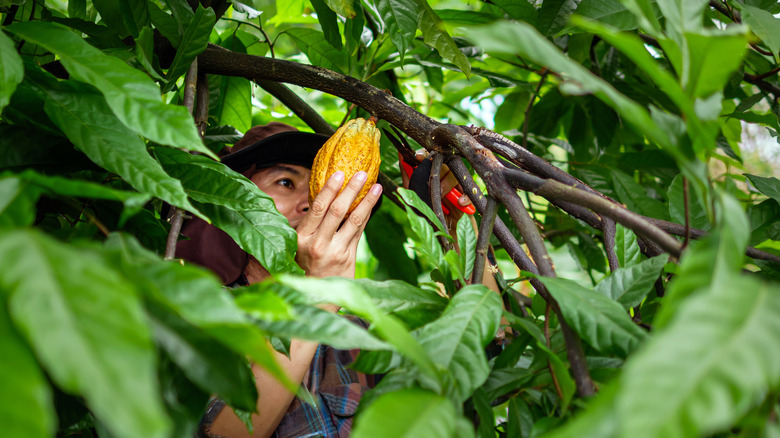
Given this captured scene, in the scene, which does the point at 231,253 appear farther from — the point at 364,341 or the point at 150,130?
the point at 364,341

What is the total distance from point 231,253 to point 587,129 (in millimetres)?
1081

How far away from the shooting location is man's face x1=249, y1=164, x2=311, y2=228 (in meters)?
1.36

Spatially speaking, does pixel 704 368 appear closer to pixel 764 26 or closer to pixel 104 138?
pixel 104 138

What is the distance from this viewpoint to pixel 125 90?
1.71 ft

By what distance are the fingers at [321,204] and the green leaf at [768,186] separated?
70cm

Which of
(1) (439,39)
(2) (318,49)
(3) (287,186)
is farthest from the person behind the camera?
(3) (287,186)

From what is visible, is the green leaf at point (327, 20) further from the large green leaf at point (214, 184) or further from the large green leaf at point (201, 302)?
the large green leaf at point (201, 302)

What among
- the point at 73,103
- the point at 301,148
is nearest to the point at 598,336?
the point at 73,103

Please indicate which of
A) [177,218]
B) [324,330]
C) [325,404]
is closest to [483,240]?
[324,330]

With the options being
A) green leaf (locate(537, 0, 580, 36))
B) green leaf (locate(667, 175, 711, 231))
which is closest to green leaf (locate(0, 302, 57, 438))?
green leaf (locate(667, 175, 711, 231))

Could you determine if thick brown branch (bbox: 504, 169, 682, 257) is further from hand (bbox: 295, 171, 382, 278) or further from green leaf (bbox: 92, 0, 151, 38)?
green leaf (bbox: 92, 0, 151, 38)

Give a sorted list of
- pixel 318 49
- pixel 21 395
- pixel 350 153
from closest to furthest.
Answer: pixel 21 395 < pixel 350 153 < pixel 318 49

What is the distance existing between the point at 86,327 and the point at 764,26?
905mm

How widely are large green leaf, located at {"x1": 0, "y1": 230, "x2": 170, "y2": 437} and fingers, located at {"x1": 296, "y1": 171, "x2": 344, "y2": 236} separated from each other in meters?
0.75
